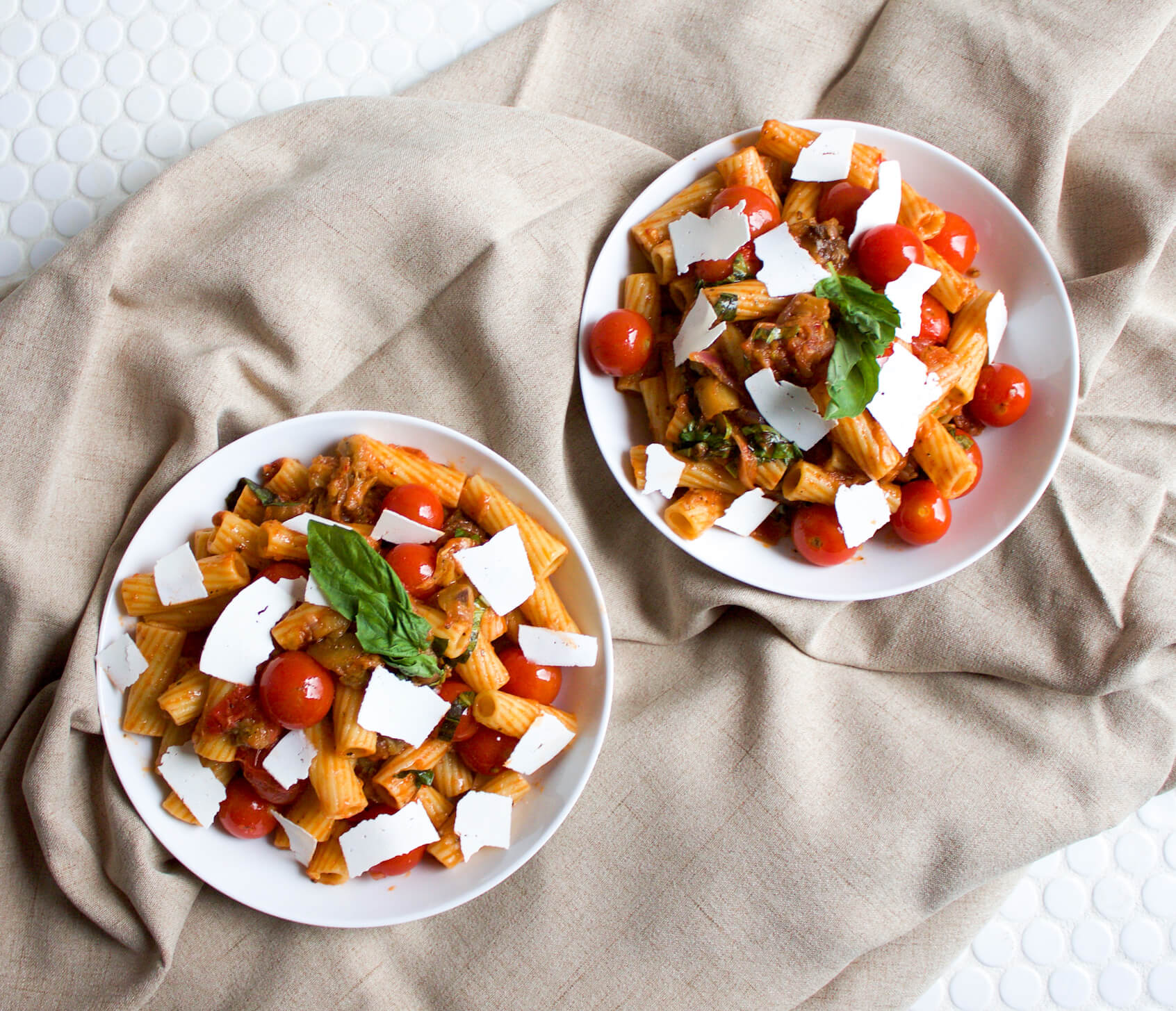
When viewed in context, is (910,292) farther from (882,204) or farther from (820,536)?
(820,536)

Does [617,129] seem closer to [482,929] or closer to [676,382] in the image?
[676,382]

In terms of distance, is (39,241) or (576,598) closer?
(576,598)

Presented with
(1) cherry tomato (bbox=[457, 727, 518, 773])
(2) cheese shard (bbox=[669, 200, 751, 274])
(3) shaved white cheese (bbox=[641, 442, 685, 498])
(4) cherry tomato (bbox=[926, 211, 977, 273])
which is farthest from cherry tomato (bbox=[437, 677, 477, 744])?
(4) cherry tomato (bbox=[926, 211, 977, 273])

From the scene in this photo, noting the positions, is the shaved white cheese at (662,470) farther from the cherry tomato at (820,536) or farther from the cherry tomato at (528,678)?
the cherry tomato at (528,678)

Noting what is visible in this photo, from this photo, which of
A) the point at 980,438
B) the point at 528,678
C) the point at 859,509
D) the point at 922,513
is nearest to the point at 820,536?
the point at 859,509

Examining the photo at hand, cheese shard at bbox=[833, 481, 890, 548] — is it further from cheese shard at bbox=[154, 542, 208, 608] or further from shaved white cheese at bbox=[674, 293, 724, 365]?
cheese shard at bbox=[154, 542, 208, 608]

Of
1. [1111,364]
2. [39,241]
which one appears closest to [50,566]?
[39,241]
